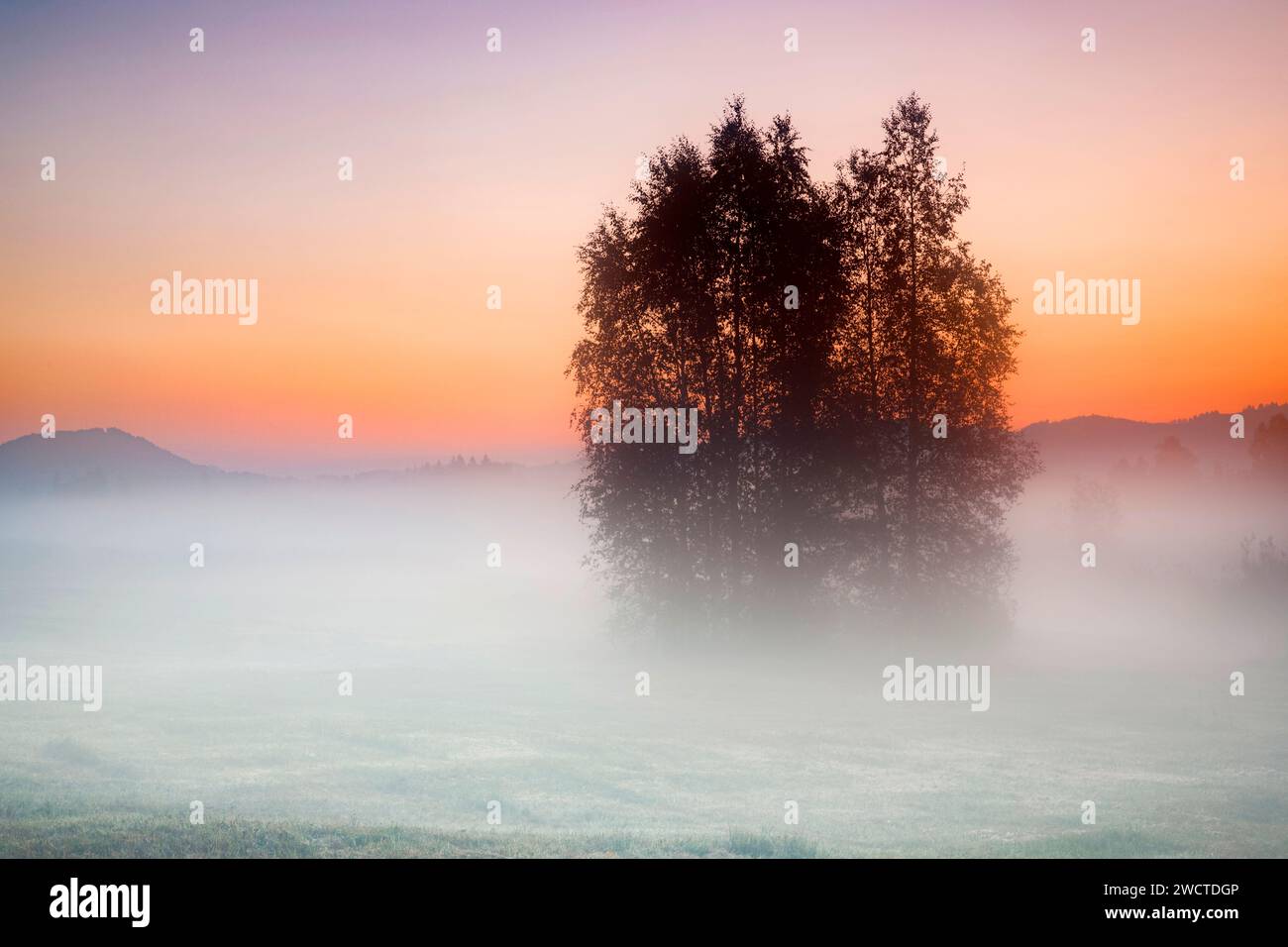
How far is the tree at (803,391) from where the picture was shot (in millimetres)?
47156

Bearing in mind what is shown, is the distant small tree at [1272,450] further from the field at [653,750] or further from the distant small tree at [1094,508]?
the field at [653,750]

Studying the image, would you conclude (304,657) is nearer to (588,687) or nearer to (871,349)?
(588,687)

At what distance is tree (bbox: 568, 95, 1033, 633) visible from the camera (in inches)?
1857

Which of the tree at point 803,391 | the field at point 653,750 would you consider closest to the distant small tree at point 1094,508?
the field at point 653,750

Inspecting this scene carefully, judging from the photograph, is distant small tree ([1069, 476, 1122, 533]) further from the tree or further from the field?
the tree

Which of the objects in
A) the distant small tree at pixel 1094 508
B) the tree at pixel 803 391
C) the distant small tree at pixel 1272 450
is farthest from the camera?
the distant small tree at pixel 1272 450

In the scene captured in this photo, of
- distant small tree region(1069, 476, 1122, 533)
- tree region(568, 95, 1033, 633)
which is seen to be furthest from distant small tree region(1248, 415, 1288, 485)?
tree region(568, 95, 1033, 633)

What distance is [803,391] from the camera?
1848 inches

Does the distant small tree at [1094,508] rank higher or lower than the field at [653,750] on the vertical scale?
higher

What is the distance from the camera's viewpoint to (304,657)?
2357 inches
